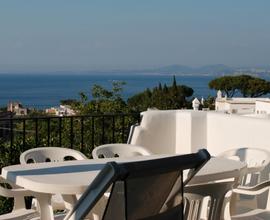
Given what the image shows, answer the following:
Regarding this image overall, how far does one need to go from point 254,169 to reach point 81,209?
1.94 metres

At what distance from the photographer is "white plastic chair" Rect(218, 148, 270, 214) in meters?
4.27

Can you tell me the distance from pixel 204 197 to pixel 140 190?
84 centimetres

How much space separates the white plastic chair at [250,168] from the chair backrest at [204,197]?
0.71m

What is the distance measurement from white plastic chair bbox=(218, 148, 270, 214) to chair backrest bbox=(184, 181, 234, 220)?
71 centimetres

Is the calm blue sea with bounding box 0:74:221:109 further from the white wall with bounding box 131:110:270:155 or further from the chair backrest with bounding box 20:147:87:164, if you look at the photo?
the chair backrest with bounding box 20:147:87:164

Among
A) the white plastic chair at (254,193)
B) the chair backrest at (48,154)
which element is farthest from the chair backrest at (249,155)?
the chair backrest at (48,154)

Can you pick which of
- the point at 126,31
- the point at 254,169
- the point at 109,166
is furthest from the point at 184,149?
the point at 126,31

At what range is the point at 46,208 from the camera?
11.8 ft

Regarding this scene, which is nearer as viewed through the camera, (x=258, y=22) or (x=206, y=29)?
(x=258, y=22)

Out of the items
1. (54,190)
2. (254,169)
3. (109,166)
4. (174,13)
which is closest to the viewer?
(109,166)

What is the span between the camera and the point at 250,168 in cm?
423

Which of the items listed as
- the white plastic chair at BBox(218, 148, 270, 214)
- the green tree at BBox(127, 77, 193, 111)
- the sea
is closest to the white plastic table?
the white plastic chair at BBox(218, 148, 270, 214)

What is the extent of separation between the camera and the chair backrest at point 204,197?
10.9ft

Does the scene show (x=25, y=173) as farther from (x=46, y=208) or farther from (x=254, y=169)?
(x=254, y=169)
